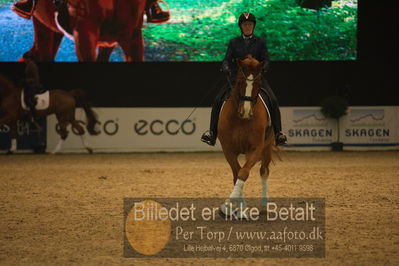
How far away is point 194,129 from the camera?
62.2 feet

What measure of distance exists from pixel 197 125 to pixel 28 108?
4838mm

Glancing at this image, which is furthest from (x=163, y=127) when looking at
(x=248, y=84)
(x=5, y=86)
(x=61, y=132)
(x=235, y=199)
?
(x=248, y=84)

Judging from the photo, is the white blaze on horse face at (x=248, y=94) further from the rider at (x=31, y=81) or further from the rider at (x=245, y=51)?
the rider at (x=31, y=81)

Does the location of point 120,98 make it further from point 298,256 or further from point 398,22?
point 298,256

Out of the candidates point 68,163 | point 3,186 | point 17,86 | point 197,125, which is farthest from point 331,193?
point 17,86

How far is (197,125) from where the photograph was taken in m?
19.0

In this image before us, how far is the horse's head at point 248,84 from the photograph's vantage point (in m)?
7.05

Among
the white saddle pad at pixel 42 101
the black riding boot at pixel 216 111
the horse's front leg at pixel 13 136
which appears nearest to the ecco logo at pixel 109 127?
the white saddle pad at pixel 42 101

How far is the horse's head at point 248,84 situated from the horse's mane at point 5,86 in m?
12.5

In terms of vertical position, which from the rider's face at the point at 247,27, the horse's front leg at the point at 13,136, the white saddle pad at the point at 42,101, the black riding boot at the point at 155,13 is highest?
the black riding boot at the point at 155,13

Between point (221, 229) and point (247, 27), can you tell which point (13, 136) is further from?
point (221, 229)

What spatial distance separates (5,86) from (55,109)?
1561 millimetres

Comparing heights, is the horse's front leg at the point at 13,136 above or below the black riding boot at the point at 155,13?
below

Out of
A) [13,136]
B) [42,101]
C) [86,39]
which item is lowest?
[13,136]
